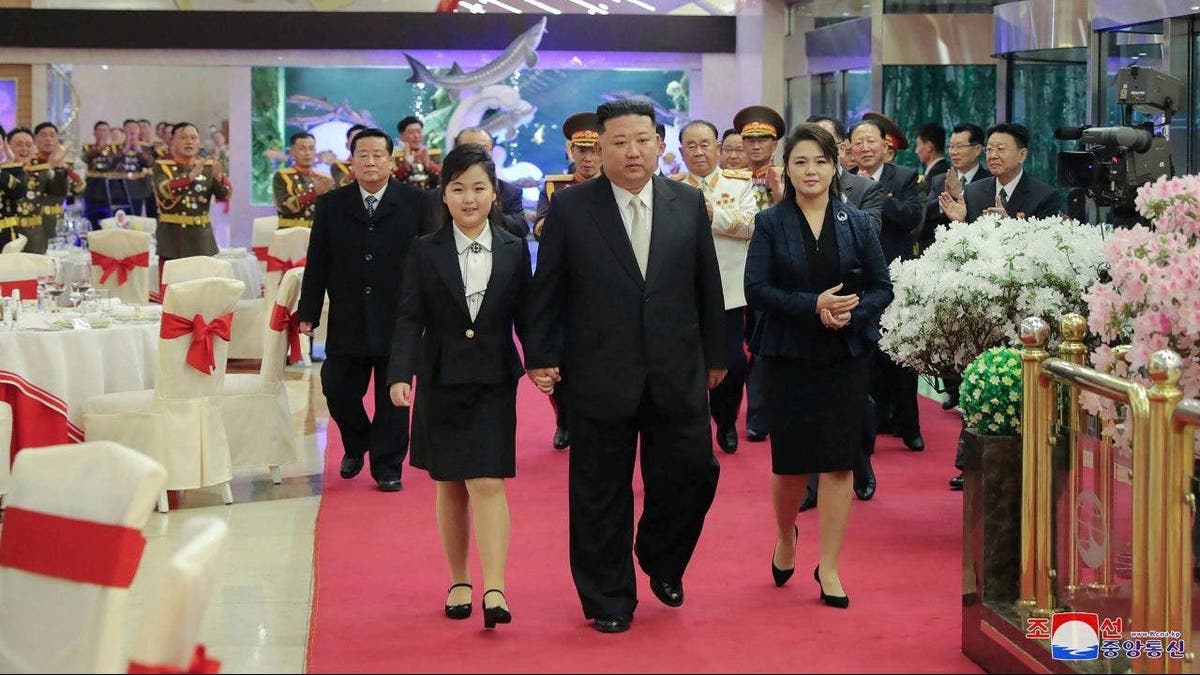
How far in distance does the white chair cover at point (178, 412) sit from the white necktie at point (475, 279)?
2.13 metres

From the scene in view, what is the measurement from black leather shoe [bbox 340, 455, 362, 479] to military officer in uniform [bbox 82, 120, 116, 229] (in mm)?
12129

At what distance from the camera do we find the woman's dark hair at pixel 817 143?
16.4 ft

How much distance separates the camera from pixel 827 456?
4938 mm

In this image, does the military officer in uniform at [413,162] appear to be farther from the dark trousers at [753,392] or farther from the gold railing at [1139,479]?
the gold railing at [1139,479]

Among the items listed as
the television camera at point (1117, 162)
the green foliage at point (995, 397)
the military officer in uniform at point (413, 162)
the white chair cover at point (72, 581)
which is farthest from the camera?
the military officer in uniform at point (413, 162)

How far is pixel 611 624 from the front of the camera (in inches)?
184

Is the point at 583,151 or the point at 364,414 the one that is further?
the point at 583,151

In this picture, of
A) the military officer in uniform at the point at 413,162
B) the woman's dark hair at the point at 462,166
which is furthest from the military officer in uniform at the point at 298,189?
the woman's dark hair at the point at 462,166

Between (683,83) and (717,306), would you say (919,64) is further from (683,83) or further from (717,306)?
(717,306)

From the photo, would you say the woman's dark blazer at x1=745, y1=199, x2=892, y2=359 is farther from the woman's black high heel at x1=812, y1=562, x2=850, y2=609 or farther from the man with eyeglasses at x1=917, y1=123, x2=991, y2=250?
the man with eyeglasses at x1=917, y1=123, x2=991, y2=250

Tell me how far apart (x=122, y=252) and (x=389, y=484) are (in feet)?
16.7

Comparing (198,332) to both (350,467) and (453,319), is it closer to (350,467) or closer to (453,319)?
(350,467)

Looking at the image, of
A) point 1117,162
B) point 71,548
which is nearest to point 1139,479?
point 71,548

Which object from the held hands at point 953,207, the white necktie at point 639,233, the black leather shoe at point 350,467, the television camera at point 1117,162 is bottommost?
the black leather shoe at point 350,467
